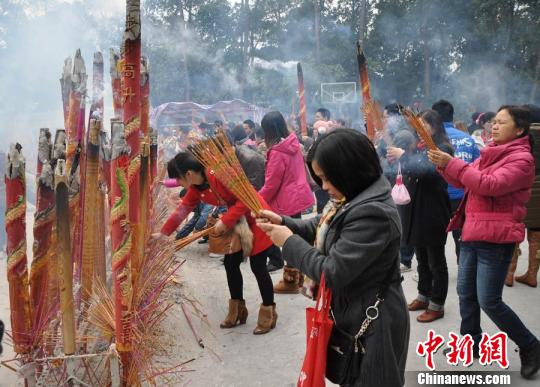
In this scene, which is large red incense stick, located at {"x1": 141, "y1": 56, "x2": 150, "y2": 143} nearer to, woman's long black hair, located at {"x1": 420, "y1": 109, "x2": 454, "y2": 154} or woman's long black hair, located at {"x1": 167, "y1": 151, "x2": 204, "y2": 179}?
woman's long black hair, located at {"x1": 167, "y1": 151, "x2": 204, "y2": 179}

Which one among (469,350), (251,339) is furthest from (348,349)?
(251,339)

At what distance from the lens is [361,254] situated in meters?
1.56

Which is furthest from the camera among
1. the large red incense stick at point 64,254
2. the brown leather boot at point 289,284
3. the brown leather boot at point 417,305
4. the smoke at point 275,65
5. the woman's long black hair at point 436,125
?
the smoke at point 275,65

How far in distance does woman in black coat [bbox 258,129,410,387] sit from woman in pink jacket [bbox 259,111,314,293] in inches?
85.6

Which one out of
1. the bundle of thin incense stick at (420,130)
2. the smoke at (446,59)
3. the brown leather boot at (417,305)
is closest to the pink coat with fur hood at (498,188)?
the bundle of thin incense stick at (420,130)

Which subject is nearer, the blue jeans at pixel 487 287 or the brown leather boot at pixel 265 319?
the blue jeans at pixel 487 287

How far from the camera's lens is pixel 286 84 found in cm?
2194

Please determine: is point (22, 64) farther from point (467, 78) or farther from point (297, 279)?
point (467, 78)

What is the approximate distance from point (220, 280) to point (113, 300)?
258 cm

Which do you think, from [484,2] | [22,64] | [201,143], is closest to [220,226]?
[201,143]

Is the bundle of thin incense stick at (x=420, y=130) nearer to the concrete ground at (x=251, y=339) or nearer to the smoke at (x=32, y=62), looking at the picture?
the concrete ground at (x=251, y=339)

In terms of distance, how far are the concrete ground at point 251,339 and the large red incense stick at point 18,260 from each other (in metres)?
0.78

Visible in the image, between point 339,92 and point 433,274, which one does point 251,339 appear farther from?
point 339,92

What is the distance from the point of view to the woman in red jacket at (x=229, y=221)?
3.13 metres
